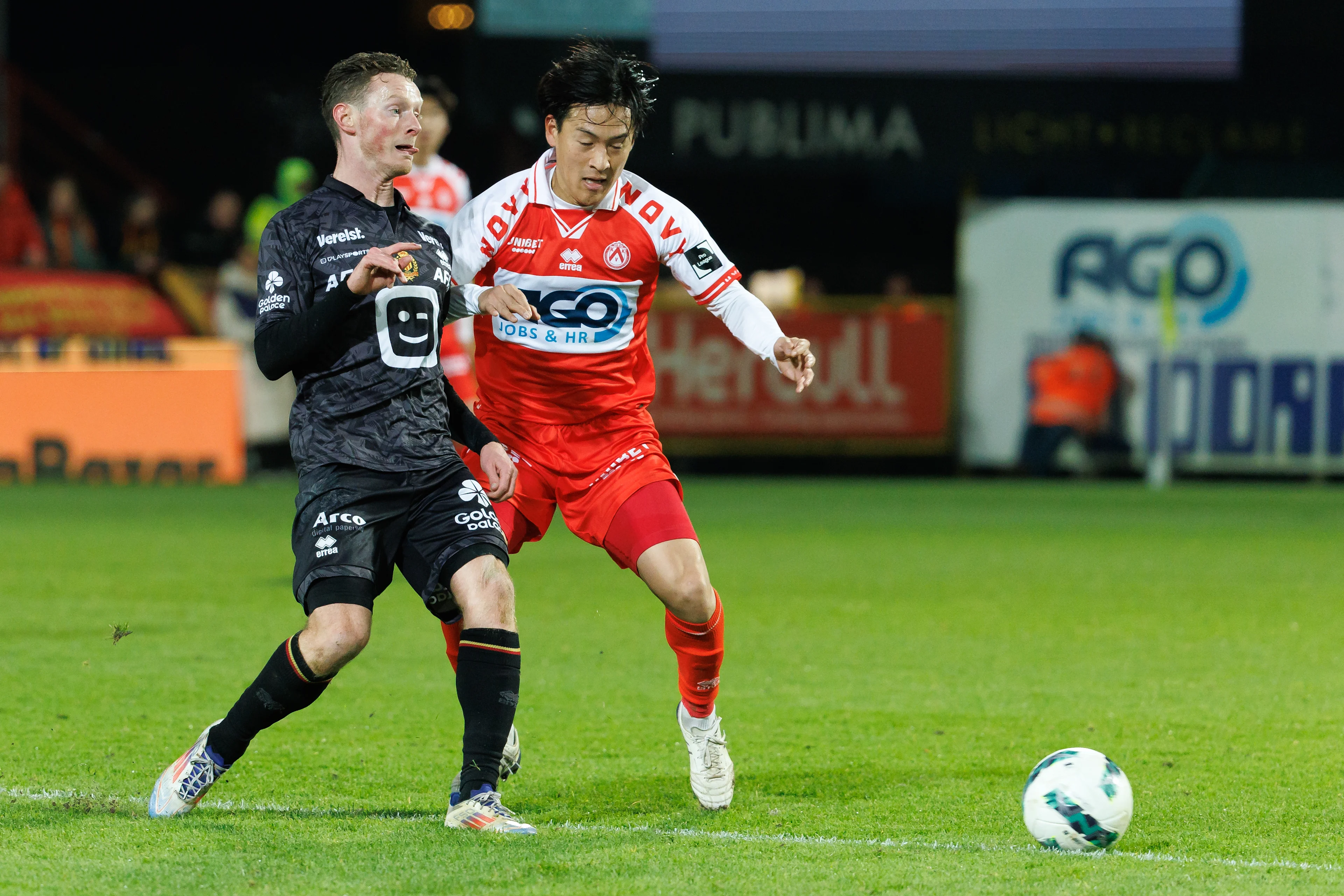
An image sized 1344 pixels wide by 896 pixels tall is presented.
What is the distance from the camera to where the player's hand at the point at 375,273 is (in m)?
4.12

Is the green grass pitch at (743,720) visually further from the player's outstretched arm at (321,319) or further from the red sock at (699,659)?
the player's outstretched arm at (321,319)

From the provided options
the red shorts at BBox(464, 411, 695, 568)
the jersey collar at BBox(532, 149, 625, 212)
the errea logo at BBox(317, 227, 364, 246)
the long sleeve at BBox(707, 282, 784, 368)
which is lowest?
the red shorts at BBox(464, 411, 695, 568)

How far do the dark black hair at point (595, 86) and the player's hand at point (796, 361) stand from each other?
0.76 metres

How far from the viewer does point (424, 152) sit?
780 cm

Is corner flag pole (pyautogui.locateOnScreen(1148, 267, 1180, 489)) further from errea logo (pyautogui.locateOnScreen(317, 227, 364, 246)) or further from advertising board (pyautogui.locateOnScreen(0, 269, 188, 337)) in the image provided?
errea logo (pyautogui.locateOnScreen(317, 227, 364, 246))

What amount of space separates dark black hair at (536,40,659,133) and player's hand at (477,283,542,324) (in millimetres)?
567

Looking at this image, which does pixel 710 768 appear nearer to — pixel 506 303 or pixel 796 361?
pixel 796 361

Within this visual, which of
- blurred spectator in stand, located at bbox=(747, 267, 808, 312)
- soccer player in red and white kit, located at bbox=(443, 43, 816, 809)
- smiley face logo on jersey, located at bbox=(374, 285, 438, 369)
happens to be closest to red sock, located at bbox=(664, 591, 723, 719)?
soccer player in red and white kit, located at bbox=(443, 43, 816, 809)

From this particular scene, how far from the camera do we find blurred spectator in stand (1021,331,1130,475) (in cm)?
1681

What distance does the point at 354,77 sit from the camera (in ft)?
14.7

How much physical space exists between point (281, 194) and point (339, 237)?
39.5 feet

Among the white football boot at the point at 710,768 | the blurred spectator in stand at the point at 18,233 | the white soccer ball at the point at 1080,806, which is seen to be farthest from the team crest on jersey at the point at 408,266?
the blurred spectator in stand at the point at 18,233

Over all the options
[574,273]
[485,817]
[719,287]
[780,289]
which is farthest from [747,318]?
[780,289]

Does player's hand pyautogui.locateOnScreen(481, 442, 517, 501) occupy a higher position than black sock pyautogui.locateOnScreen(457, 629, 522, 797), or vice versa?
player's hand pyautogui.locateOnScreen(481, 442, 517, 501)
